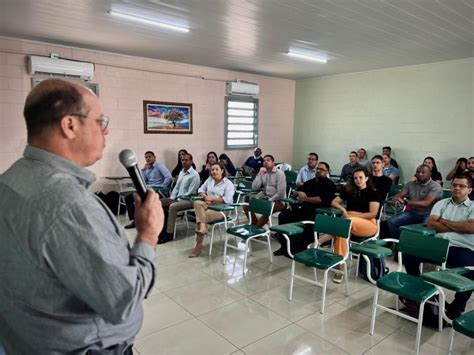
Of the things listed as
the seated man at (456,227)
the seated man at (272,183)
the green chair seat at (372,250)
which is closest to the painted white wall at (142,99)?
the seated man at (272,183)

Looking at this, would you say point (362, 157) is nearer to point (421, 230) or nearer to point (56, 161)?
point (421, 230)

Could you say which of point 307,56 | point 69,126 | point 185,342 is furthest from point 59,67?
point 69,126

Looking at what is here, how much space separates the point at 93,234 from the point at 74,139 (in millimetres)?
260

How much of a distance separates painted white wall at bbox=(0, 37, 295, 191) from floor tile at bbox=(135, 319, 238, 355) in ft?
11.8

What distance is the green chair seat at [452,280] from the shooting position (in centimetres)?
208

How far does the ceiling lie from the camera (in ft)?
11.6

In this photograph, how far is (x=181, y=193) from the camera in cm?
519

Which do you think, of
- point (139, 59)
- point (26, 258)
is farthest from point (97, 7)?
point (26, 258)

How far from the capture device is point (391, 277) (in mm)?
2539

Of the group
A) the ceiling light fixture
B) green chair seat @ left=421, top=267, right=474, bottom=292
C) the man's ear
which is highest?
the ceiling light fixture

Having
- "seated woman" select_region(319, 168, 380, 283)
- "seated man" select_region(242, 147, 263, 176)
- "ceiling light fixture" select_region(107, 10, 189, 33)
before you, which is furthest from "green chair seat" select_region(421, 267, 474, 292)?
"seated man" select_region(242, 147, 263, 176)

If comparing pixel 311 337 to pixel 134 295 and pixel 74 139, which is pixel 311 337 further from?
pixel 74 139

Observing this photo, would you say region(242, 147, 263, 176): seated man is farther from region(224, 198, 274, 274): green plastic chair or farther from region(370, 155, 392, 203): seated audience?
region(224, 198, 274, 274): green plastic chair

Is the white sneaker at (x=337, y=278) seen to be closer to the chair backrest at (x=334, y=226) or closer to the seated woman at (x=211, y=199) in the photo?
the chair backrest at (x=334, y=226)
